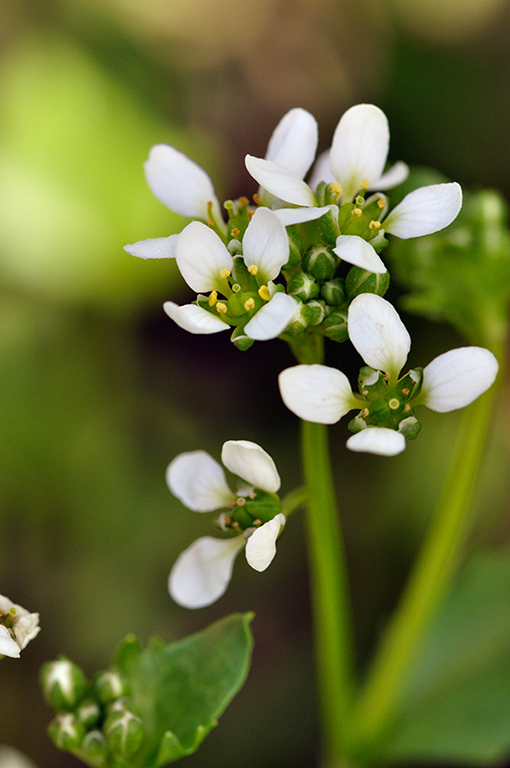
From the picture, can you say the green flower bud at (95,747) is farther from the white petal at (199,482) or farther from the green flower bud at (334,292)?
the green flower bud at (334,292)

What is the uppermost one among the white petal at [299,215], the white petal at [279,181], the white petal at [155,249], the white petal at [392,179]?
the white petal at [392,179]

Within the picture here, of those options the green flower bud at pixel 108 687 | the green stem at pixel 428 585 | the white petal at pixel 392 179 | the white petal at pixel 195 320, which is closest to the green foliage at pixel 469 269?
the green stem at pixel 428 585

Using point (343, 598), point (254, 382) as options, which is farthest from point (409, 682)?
point (254, 382)

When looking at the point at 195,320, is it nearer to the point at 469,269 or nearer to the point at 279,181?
the point at 279,181

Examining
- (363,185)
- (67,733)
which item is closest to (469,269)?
(363,185)

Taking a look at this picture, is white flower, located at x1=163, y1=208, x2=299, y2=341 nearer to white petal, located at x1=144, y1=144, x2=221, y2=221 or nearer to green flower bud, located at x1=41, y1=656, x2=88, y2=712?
white petal, located at x1=144, y1=144, x2=221, y2=221
